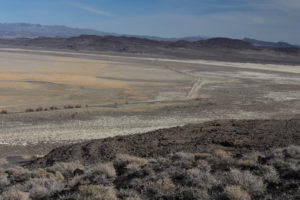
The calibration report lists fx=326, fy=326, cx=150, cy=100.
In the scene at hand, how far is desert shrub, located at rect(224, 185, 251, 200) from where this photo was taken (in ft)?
17.3

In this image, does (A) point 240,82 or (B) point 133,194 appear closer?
(B) point 133,194

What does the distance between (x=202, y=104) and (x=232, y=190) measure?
2195cm

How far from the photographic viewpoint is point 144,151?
10547 millimetres

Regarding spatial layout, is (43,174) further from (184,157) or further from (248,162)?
(248,162)

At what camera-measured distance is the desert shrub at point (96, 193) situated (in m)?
5.60

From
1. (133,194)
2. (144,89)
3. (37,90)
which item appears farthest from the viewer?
(144,89)

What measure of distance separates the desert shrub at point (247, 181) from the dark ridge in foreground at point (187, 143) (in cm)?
296

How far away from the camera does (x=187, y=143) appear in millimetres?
11203

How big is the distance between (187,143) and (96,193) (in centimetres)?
590

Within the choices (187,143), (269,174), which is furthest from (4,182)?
(187,143)

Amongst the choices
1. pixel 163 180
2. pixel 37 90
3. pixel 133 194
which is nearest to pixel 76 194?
pixel 133 194

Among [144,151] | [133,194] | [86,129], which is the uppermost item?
[133,194]

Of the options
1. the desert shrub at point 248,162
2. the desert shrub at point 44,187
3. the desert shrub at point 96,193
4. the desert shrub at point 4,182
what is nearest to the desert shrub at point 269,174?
the desert shrub at point 248,162

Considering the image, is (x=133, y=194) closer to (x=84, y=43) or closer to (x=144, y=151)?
(x=144, y=151)
